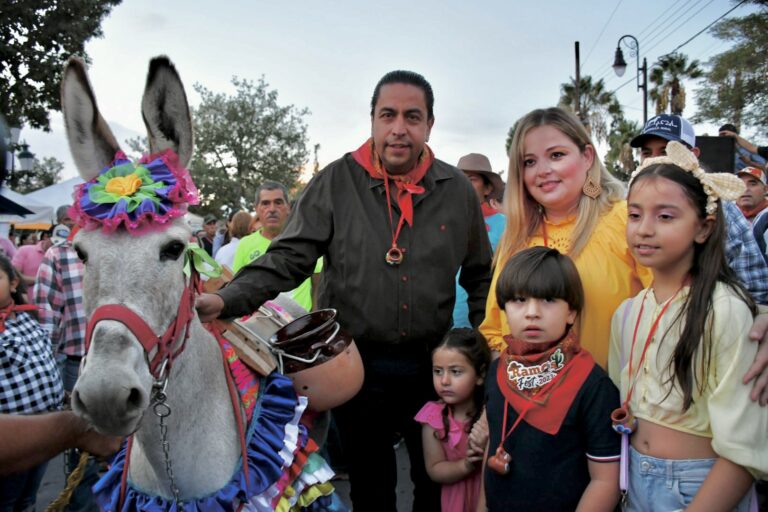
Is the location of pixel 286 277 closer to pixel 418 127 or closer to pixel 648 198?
pixel 418 127

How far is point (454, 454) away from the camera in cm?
286

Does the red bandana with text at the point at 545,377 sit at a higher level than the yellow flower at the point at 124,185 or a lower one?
lower

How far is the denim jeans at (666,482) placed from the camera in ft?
5.96

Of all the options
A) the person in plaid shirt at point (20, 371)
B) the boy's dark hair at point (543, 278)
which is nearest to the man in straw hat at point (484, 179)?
the boy's dark hair at point (543, 278)

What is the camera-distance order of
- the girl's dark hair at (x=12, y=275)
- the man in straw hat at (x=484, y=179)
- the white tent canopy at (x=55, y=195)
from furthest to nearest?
1. the white tent canopy at (x=55, y=195)
2. the man in straw hat at (x=484, y=179)
3. the girl's dark hair at (x=12, y=275)

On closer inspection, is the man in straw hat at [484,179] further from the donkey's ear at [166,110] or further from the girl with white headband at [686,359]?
the donkey's ear at [166,110]

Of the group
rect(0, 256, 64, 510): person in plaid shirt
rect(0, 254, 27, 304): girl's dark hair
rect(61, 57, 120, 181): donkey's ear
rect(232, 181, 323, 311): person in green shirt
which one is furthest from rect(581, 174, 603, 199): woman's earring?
rect(232, 181, 323, 311): person in green shirt

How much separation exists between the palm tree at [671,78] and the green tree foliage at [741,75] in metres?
1.47

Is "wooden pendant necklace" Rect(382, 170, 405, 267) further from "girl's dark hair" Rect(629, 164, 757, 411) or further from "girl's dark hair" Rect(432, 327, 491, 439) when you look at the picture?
"girl's dark hair" Rect(629, 164, 757, 411)

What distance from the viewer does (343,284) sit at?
2.90 meters

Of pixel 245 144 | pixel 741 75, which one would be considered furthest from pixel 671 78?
pixel 245 144

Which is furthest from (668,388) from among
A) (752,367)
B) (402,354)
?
(402,354)

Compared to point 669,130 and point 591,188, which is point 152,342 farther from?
point 669,130

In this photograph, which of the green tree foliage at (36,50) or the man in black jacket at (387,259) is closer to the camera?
the man in black jacket at (387,259)
